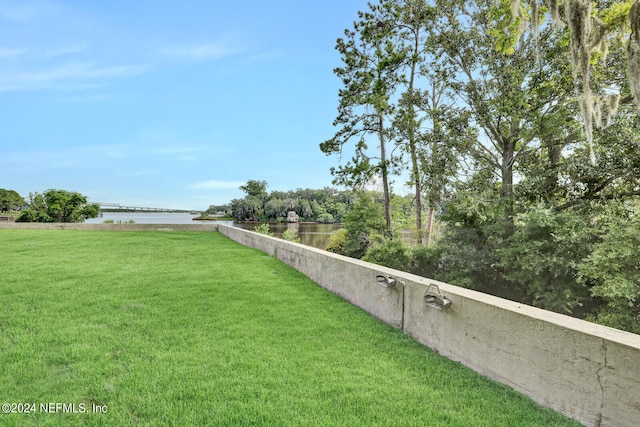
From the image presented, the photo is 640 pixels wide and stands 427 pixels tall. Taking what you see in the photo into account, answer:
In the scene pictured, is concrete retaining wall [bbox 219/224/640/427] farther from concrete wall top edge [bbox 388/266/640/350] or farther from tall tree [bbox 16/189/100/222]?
tall tree [bbox 16/189/100/222]

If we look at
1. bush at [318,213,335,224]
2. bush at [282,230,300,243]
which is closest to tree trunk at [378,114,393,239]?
bush at [282,230,300,243]

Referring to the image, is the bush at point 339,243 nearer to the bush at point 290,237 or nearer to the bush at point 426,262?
the bush at point 290,237

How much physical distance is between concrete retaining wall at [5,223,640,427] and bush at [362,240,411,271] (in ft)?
17.4

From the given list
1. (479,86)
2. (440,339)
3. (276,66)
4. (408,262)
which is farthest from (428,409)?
(276,66)

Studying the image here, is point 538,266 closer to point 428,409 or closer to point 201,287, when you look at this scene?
point 428,409

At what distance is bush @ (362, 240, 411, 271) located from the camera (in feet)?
30.1

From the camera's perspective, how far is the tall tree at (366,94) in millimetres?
14883

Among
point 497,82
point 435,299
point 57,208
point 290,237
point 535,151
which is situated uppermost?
point 497,82

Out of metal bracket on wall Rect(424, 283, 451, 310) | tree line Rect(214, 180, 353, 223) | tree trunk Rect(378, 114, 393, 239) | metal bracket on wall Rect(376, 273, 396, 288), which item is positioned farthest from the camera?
tree line Rect(214, 180, 353, 223)

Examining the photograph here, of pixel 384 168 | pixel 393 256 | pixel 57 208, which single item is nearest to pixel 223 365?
pixel 393 256

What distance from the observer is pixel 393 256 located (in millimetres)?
9445

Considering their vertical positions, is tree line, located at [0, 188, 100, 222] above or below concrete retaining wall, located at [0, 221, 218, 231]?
above

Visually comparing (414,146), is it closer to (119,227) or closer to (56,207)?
(119,227)

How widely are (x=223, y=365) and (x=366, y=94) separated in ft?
49.5
